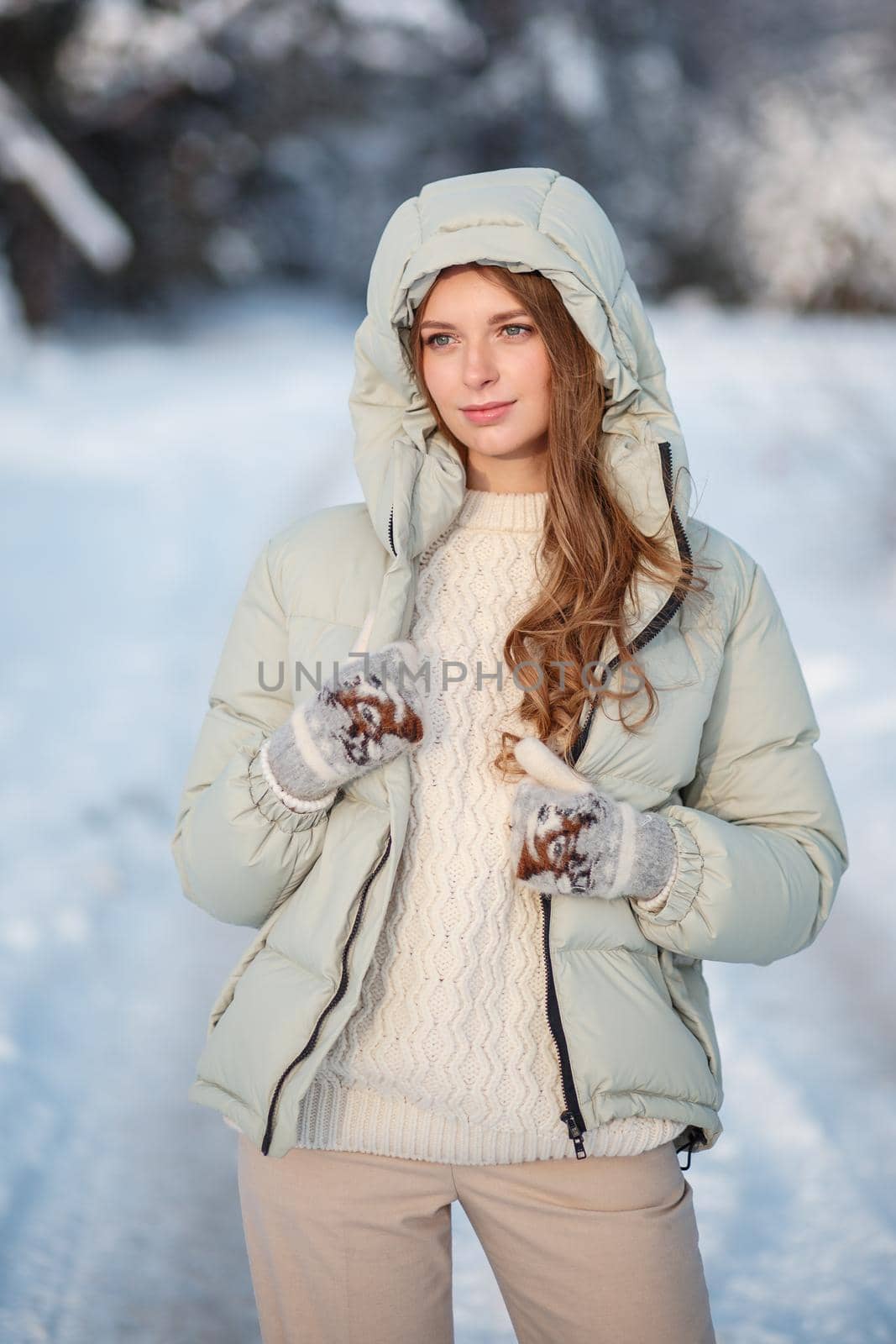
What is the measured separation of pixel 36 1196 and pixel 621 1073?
1683 millimetres

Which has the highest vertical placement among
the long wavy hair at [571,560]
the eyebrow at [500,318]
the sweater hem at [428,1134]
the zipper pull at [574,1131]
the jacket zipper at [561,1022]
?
the eyebrow at [500,318]

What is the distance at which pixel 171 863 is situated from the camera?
4.16 meters

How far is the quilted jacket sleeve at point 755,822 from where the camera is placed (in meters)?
1.78

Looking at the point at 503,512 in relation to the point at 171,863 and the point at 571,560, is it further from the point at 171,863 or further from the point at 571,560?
the point at 171,863

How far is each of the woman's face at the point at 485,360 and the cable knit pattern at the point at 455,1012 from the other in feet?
1.48

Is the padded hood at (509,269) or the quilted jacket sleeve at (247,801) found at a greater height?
the padded hood at (509,269)

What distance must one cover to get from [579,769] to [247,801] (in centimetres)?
47

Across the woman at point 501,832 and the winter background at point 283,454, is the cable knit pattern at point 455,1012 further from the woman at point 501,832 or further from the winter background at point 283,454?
the winter background at point 283,454

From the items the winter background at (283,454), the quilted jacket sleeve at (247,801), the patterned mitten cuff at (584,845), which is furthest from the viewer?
the winter background at (283,454)

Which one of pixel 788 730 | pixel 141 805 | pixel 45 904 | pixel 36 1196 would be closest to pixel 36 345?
pixel 141 805

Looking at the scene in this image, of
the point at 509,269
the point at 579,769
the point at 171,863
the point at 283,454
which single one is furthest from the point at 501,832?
the point at 283,454

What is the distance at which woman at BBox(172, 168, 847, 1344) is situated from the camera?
1725 millimetres

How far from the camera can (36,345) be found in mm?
9789

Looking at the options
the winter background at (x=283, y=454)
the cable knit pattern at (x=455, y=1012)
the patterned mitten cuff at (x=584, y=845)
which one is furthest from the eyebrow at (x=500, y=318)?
the winter background at (x=283, y=454)
